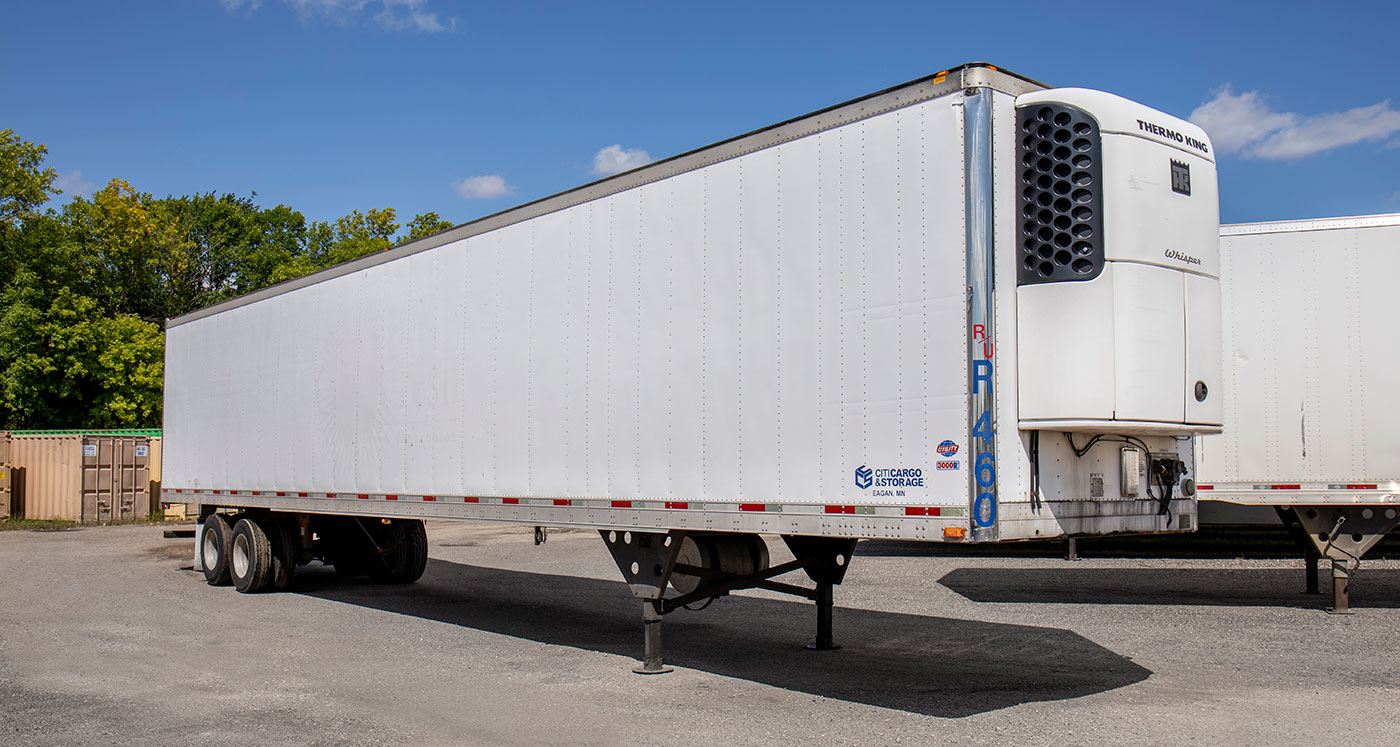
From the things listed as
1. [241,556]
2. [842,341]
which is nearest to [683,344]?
[842,341]

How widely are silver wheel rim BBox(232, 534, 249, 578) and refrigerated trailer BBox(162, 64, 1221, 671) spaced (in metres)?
4.81

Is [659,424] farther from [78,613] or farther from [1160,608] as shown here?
[78,613]

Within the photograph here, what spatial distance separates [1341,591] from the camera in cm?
1180

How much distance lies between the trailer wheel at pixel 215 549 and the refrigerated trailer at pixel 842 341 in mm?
5565

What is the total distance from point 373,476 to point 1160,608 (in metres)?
8.97

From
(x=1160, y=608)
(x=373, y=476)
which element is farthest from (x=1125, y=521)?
(x=373, y=476)

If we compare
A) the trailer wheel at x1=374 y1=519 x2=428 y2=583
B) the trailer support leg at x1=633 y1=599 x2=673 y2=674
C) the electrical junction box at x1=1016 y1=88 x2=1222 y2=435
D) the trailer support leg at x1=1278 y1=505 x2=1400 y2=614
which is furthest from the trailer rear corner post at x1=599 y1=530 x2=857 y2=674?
the trailer wheel at x1=374 y1=519 x2=428 y2=583

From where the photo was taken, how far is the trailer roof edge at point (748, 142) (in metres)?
6.89

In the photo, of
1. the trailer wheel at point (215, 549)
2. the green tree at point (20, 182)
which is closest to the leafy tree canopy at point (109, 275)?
the green tree at point (20, 182)

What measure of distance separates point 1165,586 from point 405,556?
1043cm

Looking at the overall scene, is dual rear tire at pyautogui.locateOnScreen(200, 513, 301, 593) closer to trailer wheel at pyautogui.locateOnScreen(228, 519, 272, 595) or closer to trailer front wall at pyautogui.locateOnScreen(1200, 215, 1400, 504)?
trailer wheel at pyautogui.locateOnScreen(228, 519, 272, 595)

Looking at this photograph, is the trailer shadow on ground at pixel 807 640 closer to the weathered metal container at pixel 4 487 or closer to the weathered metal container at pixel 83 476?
the weathered metal container at pixel 83 476

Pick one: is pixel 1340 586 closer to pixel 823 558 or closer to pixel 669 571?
pixel 823 558

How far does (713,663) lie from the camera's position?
9438 mm
